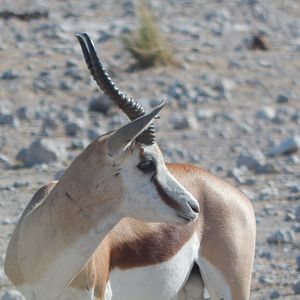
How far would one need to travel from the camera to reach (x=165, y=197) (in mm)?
6492

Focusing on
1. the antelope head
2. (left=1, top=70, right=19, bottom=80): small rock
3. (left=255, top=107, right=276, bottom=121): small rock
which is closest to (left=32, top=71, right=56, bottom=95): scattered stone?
(left=1, top=70, right=19, bottom=80): small rock

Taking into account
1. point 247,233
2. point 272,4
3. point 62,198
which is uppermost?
point 62,198

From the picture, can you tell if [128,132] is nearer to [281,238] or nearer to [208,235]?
[208,235]

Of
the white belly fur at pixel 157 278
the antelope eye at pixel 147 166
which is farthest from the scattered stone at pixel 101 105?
the antelope eye at pixel 147 166

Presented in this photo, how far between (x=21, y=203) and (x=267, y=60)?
7.87 metres

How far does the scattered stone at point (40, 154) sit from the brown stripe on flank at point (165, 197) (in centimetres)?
599

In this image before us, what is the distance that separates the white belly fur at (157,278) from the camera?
694cm

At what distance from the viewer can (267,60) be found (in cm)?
1825

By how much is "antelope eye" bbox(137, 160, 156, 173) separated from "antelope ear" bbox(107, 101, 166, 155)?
0.44 ft

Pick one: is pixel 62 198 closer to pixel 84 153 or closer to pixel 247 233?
pixel 84 153

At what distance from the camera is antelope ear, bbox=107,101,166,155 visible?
246 inches

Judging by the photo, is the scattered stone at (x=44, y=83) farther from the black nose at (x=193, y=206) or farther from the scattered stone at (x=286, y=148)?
the black nose at (x=193, y=206)

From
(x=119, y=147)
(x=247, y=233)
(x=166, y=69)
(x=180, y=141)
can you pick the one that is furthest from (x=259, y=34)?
(x=119, y=147)

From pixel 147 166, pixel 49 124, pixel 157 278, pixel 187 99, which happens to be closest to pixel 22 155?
pixel 49 124
